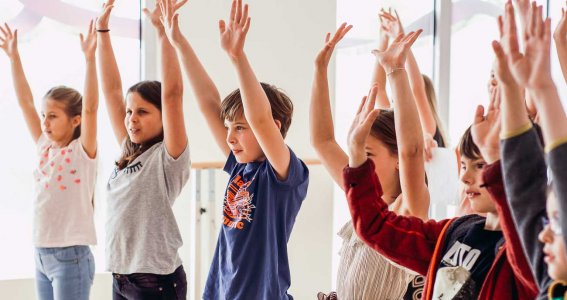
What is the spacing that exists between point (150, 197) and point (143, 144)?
7.7 inches

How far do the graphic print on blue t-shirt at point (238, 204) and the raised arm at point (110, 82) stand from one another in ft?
2.22

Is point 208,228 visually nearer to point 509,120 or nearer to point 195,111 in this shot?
point 195,111

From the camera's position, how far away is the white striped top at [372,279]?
1652 millimetres

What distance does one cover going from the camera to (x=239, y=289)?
189 centimetres

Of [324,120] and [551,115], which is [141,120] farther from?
[551,115]

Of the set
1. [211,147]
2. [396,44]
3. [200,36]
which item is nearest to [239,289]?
[396,44]

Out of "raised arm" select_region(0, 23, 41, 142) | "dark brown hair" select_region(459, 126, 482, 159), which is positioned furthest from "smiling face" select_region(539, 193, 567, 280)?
"raised arm" select_region(0, 23, 41, 142)

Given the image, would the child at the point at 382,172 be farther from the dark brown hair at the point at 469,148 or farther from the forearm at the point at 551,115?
the forearm at the point at 551,115

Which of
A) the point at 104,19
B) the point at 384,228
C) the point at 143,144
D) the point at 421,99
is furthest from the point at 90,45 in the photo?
the point at 384,228

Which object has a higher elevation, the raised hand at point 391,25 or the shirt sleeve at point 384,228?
the raised hand at point 391,25

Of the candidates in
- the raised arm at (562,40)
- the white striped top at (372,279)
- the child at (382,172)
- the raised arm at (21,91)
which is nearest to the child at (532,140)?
the child at (382,172)

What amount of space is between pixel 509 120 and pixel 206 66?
7.75 ft

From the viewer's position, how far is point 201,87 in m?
2.24

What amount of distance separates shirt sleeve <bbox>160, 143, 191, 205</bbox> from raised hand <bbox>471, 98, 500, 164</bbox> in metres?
1.20
